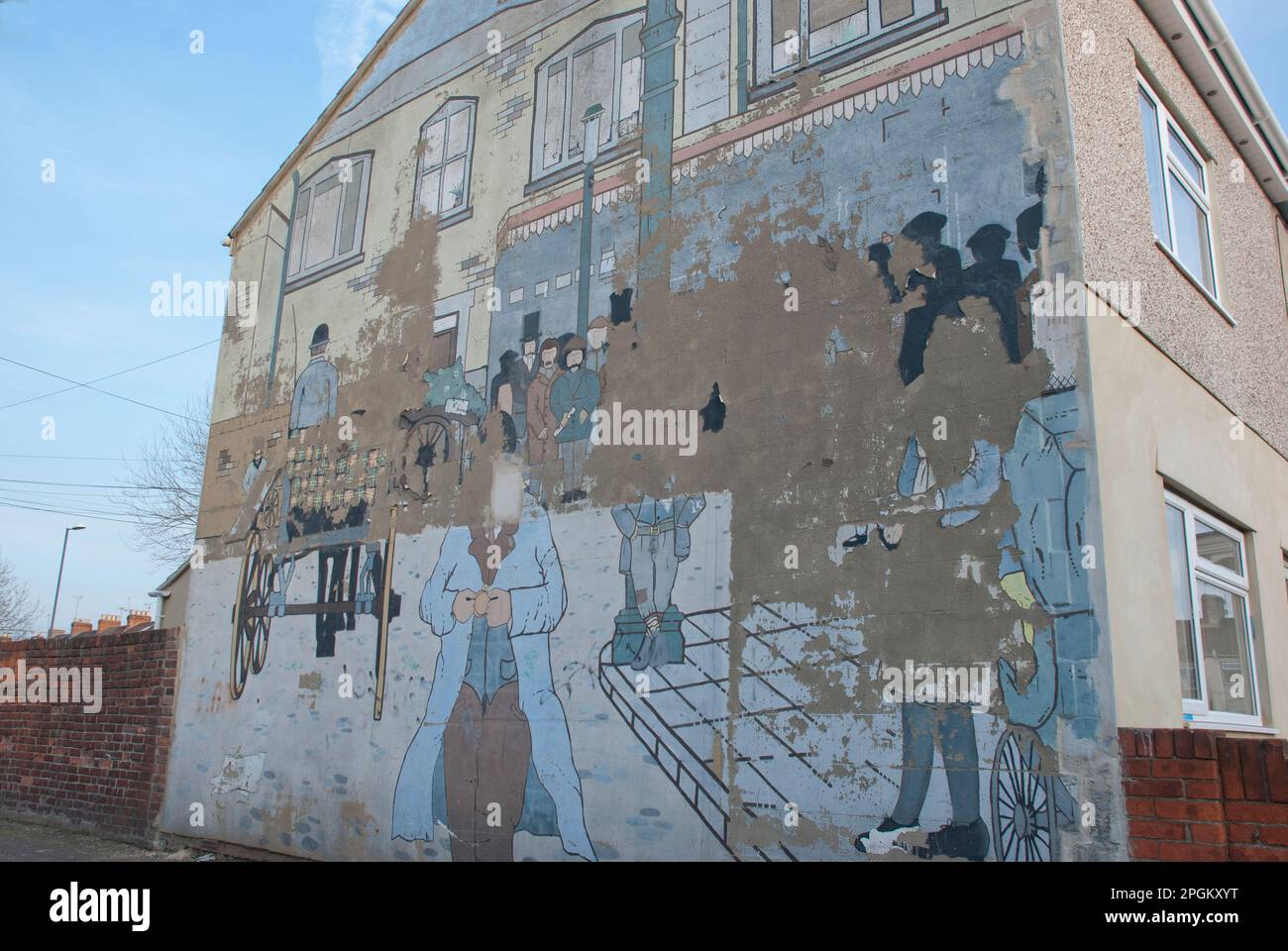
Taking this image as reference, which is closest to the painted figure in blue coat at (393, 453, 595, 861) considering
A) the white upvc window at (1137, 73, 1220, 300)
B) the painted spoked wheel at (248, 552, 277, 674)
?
the painted spoked wheel at (248, 552, 277, 674)

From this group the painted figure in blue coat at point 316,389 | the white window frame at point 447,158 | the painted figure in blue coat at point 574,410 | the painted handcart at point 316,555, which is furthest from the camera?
the painted figure in blue coat at point 316,389

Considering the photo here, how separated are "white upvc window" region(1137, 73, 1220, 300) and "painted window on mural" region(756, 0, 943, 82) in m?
1.94

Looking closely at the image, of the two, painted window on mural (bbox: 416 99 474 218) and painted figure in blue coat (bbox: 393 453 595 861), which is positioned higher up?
painted window on mural (bbox: 416 99 474 218)

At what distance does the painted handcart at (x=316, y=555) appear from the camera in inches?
379

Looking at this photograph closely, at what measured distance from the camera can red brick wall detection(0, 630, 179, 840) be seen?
11.4 metres

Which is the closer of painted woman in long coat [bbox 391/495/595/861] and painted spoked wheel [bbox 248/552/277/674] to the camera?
painted woman in long coat [bbox 391/495/595/861]

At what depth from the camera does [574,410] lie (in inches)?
330

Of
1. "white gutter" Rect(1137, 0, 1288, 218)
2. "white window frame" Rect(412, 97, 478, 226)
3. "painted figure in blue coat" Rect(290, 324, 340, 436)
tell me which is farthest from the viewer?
"painted figure in blue coat" Rect(290, 324, 340, 436)

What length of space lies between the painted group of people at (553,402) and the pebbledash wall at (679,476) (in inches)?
1.6

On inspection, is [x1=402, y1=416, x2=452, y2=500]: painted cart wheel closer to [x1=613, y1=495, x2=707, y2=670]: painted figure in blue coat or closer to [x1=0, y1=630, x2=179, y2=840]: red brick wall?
[x1=613, y1=495, x2=707, y2=670]: painted figure in blue coat

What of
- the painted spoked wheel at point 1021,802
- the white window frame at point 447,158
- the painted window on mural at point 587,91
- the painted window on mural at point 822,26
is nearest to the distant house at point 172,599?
the white window frame at point 447,158

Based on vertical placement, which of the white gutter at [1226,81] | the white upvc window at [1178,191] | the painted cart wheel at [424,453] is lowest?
the painted cart wheel at [424,453]

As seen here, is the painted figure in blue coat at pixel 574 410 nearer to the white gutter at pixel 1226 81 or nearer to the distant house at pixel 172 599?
the white gutter at pixel 1226 81

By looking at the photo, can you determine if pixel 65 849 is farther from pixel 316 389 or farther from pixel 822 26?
pixel 822 26
